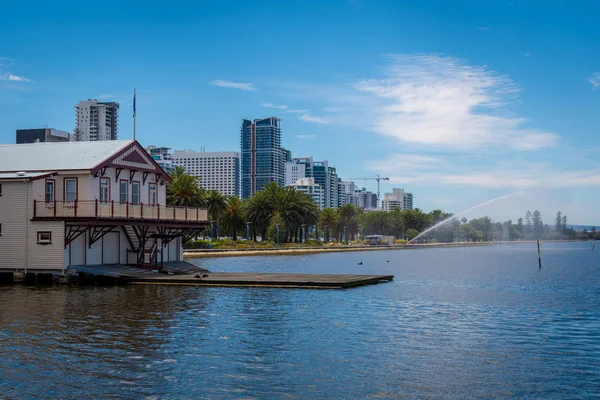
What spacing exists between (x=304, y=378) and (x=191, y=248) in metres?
105

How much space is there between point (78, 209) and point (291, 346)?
1171 inches

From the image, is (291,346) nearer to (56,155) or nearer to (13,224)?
(13,224)

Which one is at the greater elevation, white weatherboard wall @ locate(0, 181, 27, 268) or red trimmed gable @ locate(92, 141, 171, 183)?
red trimmed gable @ locate(92, 141, 171, 183)

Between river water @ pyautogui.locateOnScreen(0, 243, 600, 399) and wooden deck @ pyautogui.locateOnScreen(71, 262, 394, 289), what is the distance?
Result: 3248 mm

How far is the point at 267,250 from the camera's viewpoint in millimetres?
139750

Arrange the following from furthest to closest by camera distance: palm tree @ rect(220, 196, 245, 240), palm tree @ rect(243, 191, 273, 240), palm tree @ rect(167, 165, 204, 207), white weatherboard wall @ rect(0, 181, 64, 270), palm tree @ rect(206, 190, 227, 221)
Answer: palm tree @ rect(220, 196, 245, 240)
palm tree @ rect(243, 191, 273, 240)
palm tree @ rect(206, 190, 227, 221)
palm tree @ rect(167, 165, 204, 207)
white weatherboard wall @ rect(0, 181, 64, 270)

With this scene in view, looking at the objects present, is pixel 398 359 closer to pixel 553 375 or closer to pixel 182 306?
pixel 553 375

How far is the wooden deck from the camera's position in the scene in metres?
50.2

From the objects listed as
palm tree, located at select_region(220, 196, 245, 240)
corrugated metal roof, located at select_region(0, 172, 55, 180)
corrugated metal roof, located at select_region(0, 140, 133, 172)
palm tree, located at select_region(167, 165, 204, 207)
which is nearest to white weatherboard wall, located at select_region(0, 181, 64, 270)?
corrugated metal roof, located at select_region(0, 172, 55, 180)

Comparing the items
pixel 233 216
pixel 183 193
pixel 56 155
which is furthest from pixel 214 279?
pixel 233 216

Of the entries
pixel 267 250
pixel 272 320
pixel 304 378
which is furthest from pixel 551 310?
pixel 267 250

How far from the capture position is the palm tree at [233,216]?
486 feet

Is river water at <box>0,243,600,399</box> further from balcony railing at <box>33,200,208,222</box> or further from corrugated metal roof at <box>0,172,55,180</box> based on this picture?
corrugated metal roof at <box>0,172,55,180</box>

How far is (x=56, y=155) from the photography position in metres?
57.8
